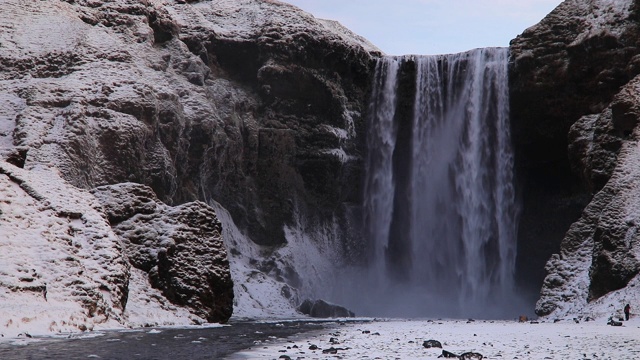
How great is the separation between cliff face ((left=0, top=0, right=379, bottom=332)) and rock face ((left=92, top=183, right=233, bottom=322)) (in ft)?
22.0

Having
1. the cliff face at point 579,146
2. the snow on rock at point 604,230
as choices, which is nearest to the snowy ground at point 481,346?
the snow on rock at point 604,230

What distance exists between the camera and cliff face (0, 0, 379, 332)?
114ft

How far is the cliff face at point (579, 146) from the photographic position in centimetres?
3000

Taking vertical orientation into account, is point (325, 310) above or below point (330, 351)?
above

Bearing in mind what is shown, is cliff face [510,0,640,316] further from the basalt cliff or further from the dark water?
the dark water

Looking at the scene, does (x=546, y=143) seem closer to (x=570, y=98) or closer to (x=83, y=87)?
(x=570, y=98)

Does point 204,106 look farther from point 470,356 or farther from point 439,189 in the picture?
point 470,356

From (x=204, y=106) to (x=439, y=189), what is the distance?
16178 mm

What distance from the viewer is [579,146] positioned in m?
37.0

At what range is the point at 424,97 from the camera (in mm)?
47000

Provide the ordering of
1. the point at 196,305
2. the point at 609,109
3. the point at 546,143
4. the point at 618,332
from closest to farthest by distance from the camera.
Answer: the point at 618,332 → the point at 196,305 → the point at 609,109 → the point at 546,143

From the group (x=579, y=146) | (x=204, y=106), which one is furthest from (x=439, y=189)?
(x=204, y=106)

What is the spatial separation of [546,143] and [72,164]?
92.2 feet

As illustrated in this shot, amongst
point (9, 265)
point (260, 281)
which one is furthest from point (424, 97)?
point (9, 265)
